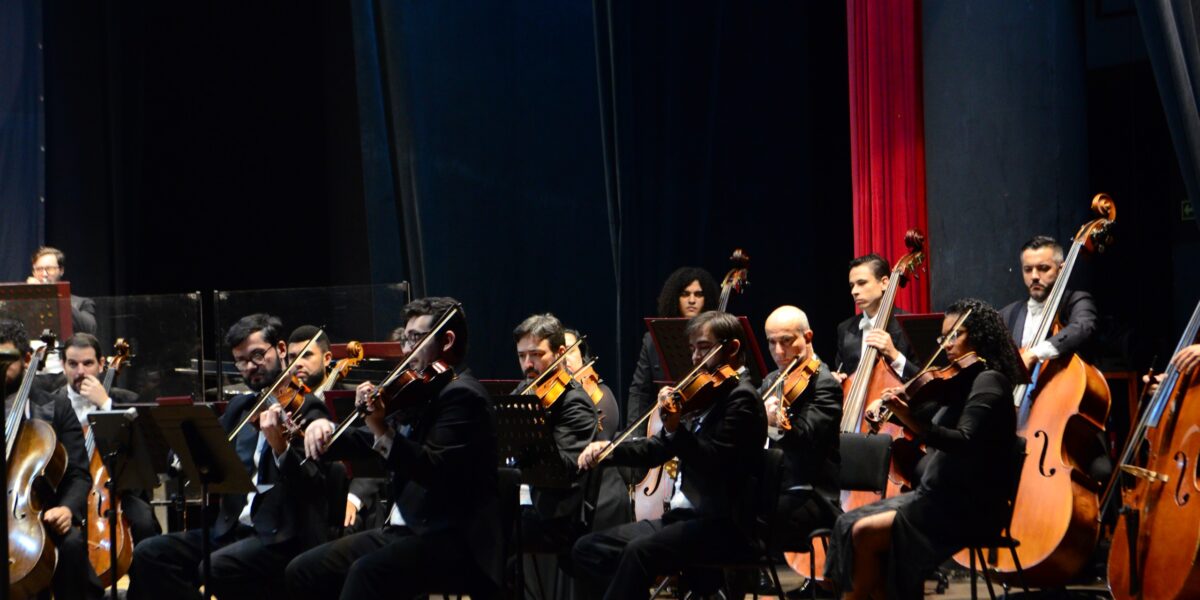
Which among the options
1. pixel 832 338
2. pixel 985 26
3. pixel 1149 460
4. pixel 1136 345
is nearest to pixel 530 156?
pixel 832 338

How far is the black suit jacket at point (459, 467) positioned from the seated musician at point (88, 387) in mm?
1986

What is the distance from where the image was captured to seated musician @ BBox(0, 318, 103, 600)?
527 centimetres

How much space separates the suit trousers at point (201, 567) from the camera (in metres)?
4.97

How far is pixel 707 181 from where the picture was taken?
7426 millimetres

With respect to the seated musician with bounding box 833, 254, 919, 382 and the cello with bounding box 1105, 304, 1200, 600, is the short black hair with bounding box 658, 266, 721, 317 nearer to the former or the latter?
the seated musician with bounding box 833, 254, 919, 382

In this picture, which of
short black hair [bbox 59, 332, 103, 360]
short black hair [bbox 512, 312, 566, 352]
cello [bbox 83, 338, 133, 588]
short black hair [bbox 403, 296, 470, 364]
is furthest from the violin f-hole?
short black hair [bbox 59, 332, 103, 360]

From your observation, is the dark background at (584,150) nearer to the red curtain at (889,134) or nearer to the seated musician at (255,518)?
the red curtain at (889,134)

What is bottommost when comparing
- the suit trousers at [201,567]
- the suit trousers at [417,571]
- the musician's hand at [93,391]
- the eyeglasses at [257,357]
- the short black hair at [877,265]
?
the suit trousers at [201,567]

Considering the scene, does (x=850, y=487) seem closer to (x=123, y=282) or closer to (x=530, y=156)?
(x=530, y=156)

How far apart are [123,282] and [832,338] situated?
14.7 feet

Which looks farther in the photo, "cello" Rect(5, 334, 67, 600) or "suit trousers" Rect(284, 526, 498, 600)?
"cello" Rect(5, 334, 67, 600)

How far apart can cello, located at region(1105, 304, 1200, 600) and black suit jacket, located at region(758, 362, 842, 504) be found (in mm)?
944

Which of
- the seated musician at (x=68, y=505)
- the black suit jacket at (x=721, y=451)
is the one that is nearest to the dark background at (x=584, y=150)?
the black suit jacket at (x=721, y=451)

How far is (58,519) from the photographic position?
5227 millimetres
